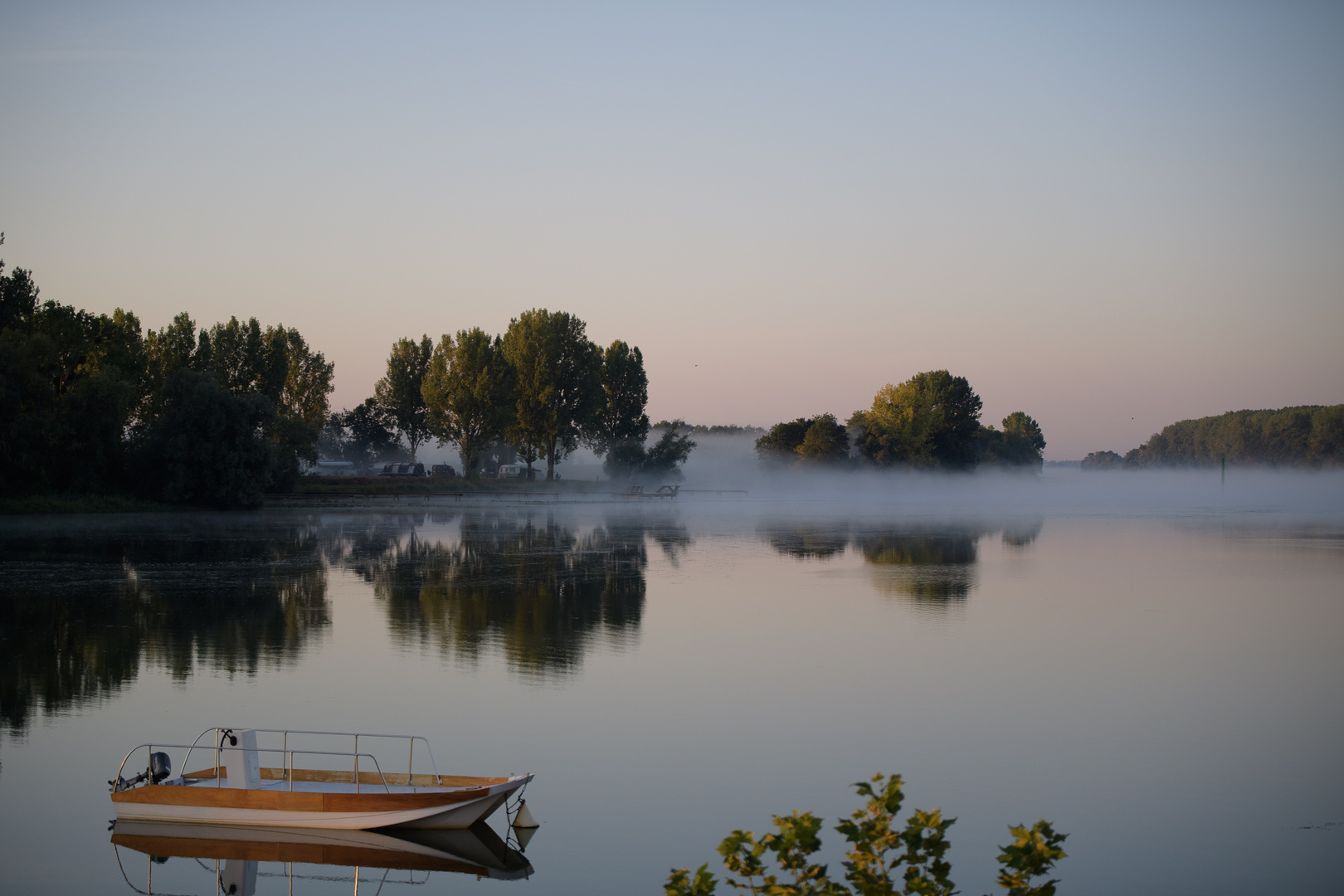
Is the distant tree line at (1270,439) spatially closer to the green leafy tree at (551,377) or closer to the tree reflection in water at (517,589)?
the green leafy tree at (551,377)

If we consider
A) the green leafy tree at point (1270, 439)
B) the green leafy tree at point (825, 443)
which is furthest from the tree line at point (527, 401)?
the green leafy tree at point (1270, 439)

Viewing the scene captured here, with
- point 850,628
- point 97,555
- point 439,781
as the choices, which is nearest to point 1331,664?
point 850,628

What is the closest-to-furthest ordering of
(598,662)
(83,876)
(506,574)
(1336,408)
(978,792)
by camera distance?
(83,876)
(978,792)
(598,662)
(506,574)
(1336,408)

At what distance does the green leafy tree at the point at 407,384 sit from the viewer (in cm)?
9762

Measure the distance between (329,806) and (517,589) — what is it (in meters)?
17.0

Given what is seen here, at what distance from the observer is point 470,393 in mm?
87625

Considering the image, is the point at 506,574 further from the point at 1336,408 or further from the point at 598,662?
the point at 1336,408

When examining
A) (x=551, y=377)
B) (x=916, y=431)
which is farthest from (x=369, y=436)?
(x=916, y=431)

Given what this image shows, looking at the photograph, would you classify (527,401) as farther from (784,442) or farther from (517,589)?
(517,589)

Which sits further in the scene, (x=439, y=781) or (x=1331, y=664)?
(x=1331, y=664)

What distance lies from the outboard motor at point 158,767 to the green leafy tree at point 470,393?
255ft

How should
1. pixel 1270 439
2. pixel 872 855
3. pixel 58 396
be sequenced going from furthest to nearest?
pixel 1270 439, pixel 58 396, pixel 872 855

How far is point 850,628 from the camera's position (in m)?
21.3

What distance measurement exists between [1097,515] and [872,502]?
27.7 meters
